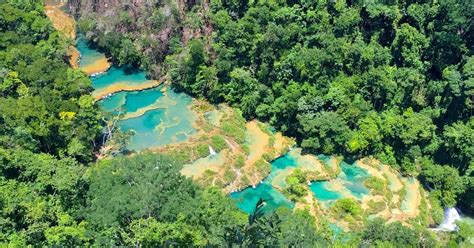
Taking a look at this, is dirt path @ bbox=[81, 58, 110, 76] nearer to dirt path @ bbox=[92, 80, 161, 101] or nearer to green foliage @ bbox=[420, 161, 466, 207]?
dirt path @ bbox=[92, 80, 161, 101]

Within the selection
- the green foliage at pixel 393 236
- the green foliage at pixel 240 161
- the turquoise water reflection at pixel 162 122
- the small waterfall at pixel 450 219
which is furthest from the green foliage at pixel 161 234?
the small waterfall at pixel 450 219

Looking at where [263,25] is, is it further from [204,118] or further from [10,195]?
[10,195]

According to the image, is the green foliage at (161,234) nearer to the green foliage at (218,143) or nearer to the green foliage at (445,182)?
the green foliage at (218,143)

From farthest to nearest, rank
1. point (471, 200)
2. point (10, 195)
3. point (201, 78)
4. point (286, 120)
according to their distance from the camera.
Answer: point (201, 78) < point (286, 120) < point (471, 200) < point (10, 195)

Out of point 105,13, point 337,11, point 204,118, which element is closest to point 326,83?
point 337,11

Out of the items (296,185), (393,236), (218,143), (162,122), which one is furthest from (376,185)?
(162,122)

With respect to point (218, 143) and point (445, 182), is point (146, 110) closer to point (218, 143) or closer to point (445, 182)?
point (218, 143)

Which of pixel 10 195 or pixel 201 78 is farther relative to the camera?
pixel 201 78

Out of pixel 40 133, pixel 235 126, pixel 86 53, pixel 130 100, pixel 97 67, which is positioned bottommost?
pixel 130 100

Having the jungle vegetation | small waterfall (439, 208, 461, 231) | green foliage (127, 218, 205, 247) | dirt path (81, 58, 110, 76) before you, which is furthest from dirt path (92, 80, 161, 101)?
small waterfall (439, 208, 461, 231)
